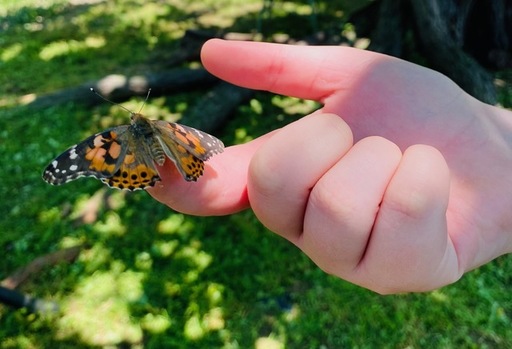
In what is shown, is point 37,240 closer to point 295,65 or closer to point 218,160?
point 218,160

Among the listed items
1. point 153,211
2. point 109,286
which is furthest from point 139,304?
point 153,211

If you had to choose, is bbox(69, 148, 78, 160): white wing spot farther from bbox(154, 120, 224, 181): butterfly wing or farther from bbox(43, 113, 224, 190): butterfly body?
bbox(154, 120, 224, 181): butterfly wing

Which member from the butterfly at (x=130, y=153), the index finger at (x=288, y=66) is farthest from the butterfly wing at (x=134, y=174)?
the index finger at (x=288, y=66)

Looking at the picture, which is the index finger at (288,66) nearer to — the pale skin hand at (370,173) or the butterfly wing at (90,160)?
the pale skin hand at (370,173)

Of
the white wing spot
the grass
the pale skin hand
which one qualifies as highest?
the pale skin hand

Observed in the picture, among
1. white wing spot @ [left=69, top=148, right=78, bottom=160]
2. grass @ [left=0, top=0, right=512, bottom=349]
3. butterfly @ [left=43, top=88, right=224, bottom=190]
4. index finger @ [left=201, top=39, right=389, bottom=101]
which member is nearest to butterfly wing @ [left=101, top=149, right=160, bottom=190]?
butterfly @ [left=43, top=88, right=224, bottom=190]

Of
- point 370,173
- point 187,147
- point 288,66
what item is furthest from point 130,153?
point 370,173
